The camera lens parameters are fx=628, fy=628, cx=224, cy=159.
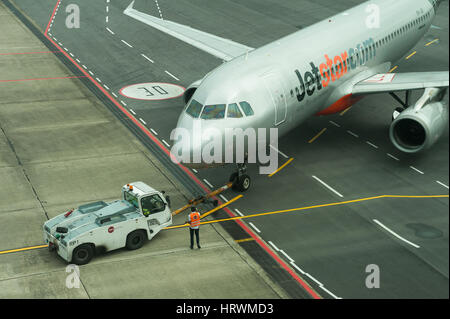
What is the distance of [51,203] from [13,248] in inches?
182

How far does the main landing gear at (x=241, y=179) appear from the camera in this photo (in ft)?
107

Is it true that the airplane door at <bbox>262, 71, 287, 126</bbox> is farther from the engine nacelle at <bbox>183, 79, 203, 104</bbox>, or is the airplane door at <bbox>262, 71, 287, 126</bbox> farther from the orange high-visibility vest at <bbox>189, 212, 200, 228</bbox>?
the orange high-visibility vest at <bbox>189, 212, 200, 228</bbox>

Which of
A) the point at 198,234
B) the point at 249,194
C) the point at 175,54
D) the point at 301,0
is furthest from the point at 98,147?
the point at 301,0

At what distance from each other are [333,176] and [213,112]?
27.8 feet

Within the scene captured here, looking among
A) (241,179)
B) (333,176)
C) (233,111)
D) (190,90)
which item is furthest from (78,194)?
(333,176)

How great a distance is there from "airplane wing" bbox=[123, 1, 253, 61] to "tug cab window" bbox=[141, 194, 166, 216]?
1756 centimetres

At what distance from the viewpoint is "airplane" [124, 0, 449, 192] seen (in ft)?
101

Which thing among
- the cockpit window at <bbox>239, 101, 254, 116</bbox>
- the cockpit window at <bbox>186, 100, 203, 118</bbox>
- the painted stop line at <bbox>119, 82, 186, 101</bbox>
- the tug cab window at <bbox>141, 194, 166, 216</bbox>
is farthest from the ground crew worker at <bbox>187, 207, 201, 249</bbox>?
the painted stop line at <bbox>119, 82, 186, 101</bbox>

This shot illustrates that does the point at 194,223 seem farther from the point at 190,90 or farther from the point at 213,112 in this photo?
the point at 190,90

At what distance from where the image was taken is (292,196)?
32719 mm

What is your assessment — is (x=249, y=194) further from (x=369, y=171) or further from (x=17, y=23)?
(x=17, y=23)

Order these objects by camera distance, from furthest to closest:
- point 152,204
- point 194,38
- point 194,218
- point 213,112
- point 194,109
Answer: 1. point 194,38
2. point 194,109
3. point 213,112
4. point 152,204
5. point 194,218

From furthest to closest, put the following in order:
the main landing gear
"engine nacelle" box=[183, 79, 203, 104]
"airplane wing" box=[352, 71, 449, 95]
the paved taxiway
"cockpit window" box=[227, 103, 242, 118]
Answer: "engine nacelle" box=[183, 79, 203, 104], "airplane wing" box=[352, 71, 449, 95], the main landing gear, "cockpit window" box=[227, 103, 242, 118], the paved taxiway

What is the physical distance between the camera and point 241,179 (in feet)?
108
